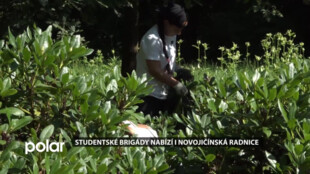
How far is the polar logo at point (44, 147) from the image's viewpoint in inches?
104

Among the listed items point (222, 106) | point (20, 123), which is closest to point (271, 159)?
point (222, 106)

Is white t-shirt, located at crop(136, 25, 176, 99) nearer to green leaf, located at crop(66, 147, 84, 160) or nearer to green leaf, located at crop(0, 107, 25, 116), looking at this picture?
green leaf, located at crop(0, 107, 25, 116)

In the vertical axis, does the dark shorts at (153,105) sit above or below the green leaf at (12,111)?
below

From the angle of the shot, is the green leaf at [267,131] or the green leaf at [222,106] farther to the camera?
the green leaf at [222,106]

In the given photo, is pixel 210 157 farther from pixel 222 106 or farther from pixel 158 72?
pixel 158 72

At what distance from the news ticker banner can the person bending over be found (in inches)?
74.4

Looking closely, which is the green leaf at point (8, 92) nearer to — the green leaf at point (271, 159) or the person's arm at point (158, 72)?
the green leaf at point (271, 159)

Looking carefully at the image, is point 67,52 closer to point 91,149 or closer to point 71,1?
point 91,149

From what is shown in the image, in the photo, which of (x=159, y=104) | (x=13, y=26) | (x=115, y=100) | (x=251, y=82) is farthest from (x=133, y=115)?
(x=13, y=26)

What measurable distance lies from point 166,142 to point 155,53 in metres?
2.00

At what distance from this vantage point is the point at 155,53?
5.16 meters

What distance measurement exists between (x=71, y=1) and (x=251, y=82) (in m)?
4.32

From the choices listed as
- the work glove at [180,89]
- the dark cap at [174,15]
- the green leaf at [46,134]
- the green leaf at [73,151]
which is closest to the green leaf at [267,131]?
the green leaf at [73,151]

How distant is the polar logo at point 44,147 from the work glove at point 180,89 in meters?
2.01
